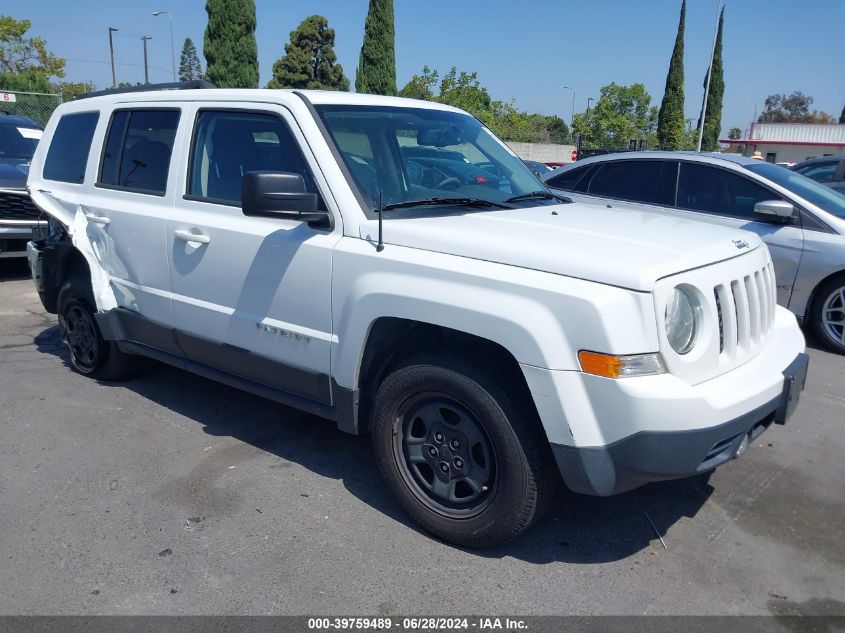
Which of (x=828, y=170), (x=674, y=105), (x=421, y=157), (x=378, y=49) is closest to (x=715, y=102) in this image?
(x=674, y=105)

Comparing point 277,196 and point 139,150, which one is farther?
point 139,150

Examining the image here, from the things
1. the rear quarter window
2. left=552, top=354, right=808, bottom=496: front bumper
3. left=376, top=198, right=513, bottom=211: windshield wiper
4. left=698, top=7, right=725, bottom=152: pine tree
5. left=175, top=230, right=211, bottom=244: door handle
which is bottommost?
left=552, top=354, right=808, bottom=496: front bumper

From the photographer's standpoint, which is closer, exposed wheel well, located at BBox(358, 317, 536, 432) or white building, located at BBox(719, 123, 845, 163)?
exposed wheel well, located at BBox(358, 317, 536, 432)

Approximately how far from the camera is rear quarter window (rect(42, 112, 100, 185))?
4859 mm

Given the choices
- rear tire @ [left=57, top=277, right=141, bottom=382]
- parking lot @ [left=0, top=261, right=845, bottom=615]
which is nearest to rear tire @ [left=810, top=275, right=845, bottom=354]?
parking lot @ [left=0, top=261, right=845, bottom=615]

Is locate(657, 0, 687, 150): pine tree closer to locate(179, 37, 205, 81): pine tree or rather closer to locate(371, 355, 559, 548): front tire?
locate(371, 355, 559, 548): front tire

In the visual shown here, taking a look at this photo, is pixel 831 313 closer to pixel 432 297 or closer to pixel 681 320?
pixel 681 320

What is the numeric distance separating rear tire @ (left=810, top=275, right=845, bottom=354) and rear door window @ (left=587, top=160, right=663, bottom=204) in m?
1.70

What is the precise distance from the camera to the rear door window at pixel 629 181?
6.99 m

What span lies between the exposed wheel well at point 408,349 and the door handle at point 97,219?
225cm

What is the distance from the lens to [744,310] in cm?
306

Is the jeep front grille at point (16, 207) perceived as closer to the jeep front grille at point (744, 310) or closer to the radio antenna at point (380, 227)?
the radio antenna at point (380, 227)

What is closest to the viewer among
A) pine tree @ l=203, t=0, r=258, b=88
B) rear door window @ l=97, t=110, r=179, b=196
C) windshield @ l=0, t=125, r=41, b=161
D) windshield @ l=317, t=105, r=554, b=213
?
windshield @ l=317, t=105, r=554, b=213

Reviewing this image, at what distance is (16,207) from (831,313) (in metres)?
8.55
